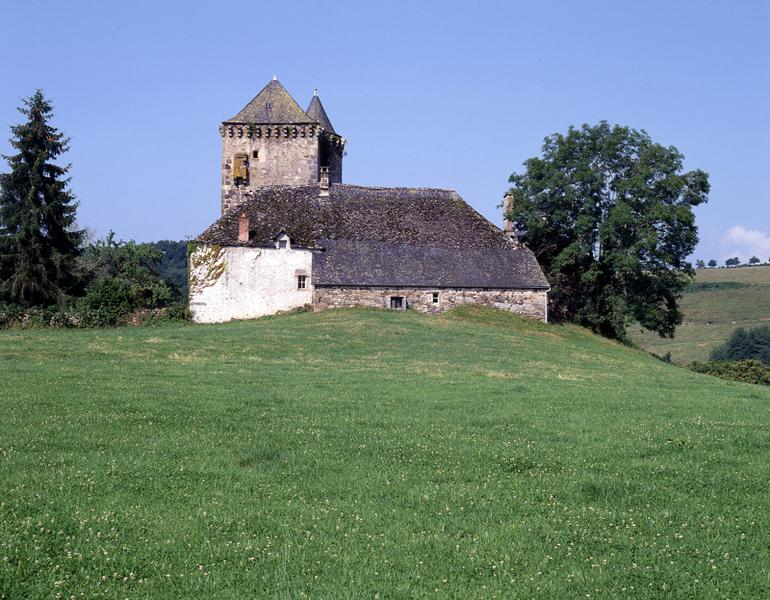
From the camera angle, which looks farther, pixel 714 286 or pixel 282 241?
pixel 714 286

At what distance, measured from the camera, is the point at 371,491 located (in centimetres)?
1121

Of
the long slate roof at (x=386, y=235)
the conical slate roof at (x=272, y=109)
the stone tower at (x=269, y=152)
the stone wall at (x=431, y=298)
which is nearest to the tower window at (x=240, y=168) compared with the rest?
the stone tower at (x=269, y=152)

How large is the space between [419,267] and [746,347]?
54.4 m

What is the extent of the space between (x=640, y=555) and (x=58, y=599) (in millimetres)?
5759

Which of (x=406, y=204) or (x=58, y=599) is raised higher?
(x=406, y=204)

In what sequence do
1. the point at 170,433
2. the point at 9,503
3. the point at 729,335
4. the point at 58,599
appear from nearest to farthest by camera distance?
the point at 58,599 → the point at 9,503 → the point at 170,433 → the point at 729,335

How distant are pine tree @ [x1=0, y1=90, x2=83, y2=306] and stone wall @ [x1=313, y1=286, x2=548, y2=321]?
57.8 ft

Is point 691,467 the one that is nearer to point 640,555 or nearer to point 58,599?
point 640,555

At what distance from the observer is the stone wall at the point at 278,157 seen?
62.9 meters

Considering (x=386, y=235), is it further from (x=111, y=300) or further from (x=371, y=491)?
(x=371, y=491)

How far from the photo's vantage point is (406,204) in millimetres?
59250

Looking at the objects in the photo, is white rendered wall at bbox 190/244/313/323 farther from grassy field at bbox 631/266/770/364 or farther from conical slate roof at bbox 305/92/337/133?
grassy field at bbox 631/266/770/364

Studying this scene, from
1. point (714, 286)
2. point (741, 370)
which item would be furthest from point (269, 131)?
point (714, 286)

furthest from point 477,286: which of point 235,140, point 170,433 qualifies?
point 170,433
